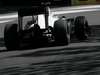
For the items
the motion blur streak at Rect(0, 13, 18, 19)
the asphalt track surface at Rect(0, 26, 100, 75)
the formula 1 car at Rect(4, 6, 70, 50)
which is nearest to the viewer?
the asphalt track surface at Rect(0, 26, 100, 75)

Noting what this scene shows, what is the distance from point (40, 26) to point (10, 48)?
1467 millimetres

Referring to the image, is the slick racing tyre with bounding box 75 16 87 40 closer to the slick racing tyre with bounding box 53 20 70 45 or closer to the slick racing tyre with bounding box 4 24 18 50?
the slick racing tyre with bounding box 53 20 70 45

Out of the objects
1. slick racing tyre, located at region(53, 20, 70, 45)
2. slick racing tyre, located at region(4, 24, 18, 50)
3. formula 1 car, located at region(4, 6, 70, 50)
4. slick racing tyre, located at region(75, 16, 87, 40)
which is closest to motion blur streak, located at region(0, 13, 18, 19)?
slick racing tyre, located at region(75, 16, 87, 40)

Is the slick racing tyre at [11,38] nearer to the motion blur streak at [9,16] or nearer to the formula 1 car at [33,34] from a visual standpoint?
the formula 1 car at [33,34]

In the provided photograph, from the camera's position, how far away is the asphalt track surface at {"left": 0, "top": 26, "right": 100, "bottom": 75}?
31.8 ft

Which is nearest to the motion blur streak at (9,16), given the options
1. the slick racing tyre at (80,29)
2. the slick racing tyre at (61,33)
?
the slick racing tyre at (80,29)

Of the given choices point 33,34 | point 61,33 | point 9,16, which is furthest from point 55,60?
point 9,16

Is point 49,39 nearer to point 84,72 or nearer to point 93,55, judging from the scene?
point 93,55

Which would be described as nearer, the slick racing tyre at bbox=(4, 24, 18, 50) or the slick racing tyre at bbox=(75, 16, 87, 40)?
the slick racing tyre at bbox=(4, 24, 18, 50)

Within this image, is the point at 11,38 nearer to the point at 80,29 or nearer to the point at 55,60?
the point at 80,29

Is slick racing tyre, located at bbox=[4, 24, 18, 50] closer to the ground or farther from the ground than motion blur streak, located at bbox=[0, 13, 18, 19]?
farther from the ground

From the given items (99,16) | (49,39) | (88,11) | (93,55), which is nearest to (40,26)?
(49,39)

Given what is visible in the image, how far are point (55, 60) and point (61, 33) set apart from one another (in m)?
2.54

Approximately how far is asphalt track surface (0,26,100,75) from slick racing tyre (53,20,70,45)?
24cm
